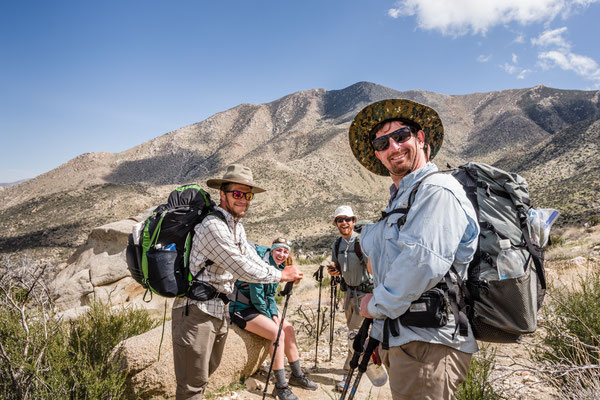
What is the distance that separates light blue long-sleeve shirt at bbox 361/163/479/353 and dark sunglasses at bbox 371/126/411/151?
37 cm

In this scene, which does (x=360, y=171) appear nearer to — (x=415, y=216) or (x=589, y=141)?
(x=589, y=141)

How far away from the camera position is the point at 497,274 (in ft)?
5.09

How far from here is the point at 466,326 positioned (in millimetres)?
1511

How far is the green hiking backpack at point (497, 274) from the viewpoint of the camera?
1543 millimetres

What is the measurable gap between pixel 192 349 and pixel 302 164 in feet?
212

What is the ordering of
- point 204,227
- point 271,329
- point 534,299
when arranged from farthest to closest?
1. point 271,329
2. point 204,227
3. point 534,299

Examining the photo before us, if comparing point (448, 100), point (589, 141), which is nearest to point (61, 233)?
point (589, 141)

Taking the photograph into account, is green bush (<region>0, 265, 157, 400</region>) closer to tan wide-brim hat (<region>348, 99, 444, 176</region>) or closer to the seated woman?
the seated woman

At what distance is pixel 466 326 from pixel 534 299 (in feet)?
1.28

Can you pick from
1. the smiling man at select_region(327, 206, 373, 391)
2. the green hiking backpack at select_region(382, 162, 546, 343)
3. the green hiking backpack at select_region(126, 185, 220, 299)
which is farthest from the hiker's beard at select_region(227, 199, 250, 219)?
the smiling man at select_region(327, 206, 373, 391)

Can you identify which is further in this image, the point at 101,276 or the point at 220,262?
the point at 101,276

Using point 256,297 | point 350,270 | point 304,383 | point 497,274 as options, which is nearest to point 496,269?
point 497,274

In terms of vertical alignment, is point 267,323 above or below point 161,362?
above

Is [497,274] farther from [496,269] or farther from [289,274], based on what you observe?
[289,274]
